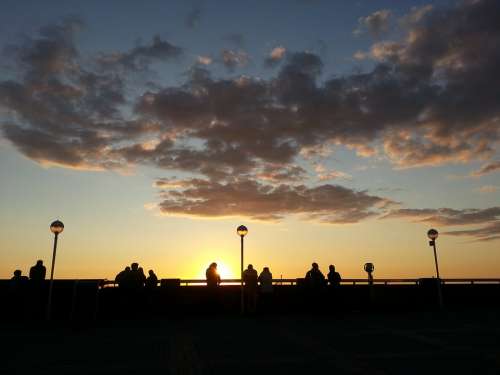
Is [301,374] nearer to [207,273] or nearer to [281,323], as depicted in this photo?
[281,323]

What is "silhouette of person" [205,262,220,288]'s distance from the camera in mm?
18766

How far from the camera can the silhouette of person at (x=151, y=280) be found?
17969 millimetres

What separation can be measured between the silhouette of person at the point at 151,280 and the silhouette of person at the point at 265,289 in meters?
4.33

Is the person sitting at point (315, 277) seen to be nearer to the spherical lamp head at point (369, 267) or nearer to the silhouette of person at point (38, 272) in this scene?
the spherical lamp head at point (369, 267)

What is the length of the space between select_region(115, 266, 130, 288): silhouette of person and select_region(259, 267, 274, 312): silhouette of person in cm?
543

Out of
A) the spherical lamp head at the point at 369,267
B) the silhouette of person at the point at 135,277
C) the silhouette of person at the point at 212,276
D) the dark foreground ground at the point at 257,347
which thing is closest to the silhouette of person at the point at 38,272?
the dark foreground ground at the point at 257,347

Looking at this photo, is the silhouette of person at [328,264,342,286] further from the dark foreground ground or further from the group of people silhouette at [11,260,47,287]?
the group of people silhouette at [11,260,47,287]

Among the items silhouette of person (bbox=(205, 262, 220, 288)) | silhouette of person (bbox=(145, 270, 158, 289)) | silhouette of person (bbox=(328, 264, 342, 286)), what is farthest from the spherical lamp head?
silhouette of person (bbox=(145, 270, 158, 289))

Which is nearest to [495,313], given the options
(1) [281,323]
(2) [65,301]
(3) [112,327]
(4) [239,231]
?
(1) [281,323]

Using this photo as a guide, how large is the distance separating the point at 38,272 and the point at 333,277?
11722mm

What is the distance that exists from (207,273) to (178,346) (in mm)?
8470

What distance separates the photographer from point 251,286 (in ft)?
59.9

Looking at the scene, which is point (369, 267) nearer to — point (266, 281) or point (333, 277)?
point (333, 277)

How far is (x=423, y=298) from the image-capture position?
21.5 m
